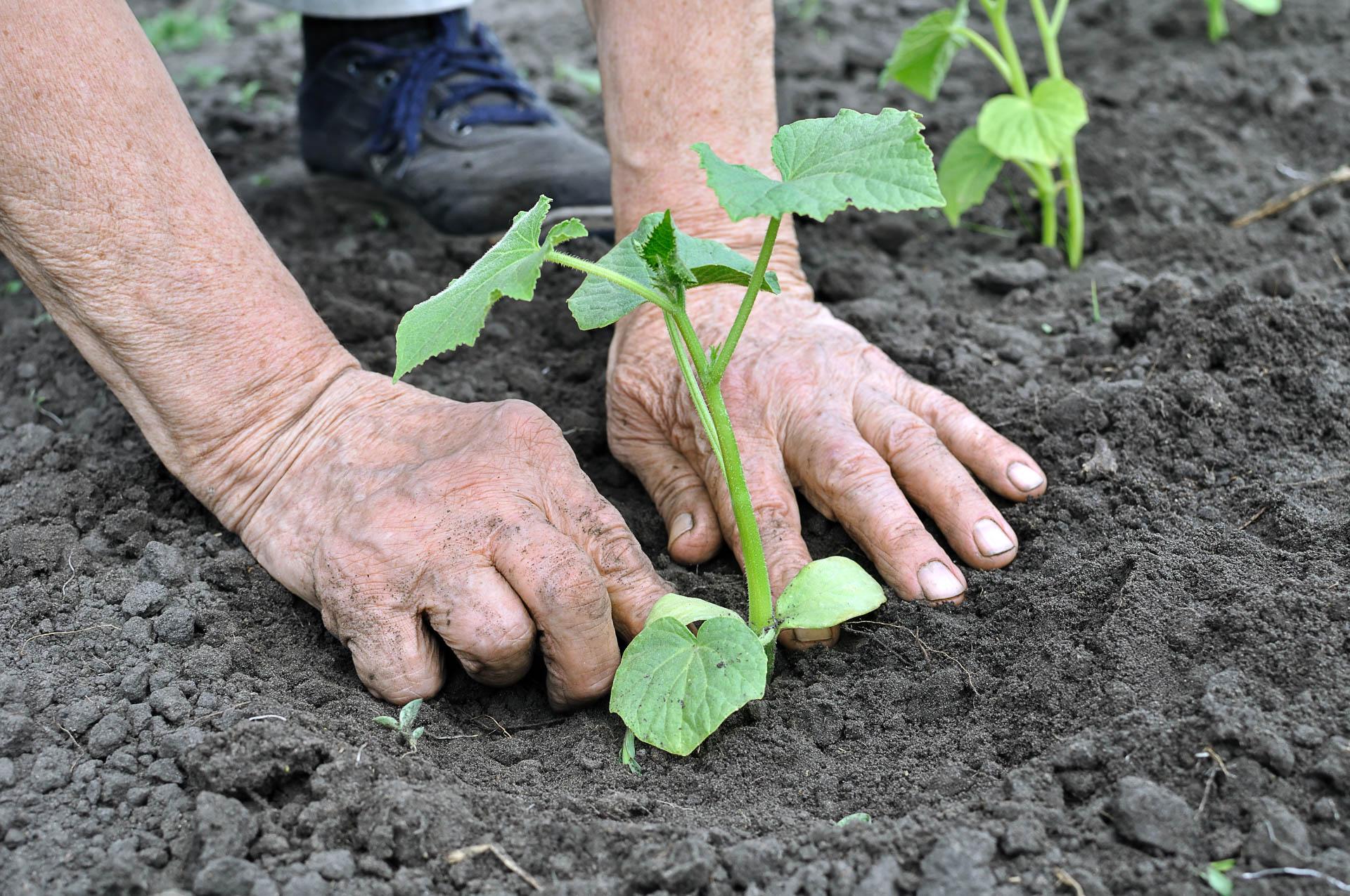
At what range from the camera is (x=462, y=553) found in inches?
62.7

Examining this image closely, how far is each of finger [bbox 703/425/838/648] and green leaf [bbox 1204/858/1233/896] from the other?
61 centimetres

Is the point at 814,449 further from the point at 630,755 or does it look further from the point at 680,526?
the point at 630,755

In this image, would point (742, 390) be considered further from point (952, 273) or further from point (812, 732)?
point (952, 273)

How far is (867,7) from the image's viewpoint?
439cm

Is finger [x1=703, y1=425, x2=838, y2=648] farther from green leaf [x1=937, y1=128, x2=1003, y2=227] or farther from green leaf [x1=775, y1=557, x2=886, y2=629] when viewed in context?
green leaf [x1=937, y1=128, x2=1003, y2=227]

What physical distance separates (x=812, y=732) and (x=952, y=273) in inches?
56.6

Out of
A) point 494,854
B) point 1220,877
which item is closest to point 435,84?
point 494,854

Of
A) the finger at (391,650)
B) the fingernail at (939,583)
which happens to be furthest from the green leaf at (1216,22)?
the finger at (391,650)

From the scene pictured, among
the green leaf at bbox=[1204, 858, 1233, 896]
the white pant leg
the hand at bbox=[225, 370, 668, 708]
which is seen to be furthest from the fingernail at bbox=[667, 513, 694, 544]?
the white pant leg

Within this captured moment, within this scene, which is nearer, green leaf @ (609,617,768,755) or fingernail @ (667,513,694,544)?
green leaf @ (609,617,768,755)

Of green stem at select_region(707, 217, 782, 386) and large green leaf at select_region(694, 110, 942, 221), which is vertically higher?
large green leaf at select_region(694, 110, 942, 221)

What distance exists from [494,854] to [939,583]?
76 centimetres

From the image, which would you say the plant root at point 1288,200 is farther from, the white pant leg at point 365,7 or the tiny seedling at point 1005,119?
the white pant leg at point 365,7

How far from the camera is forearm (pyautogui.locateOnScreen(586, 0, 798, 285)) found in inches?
83.5
